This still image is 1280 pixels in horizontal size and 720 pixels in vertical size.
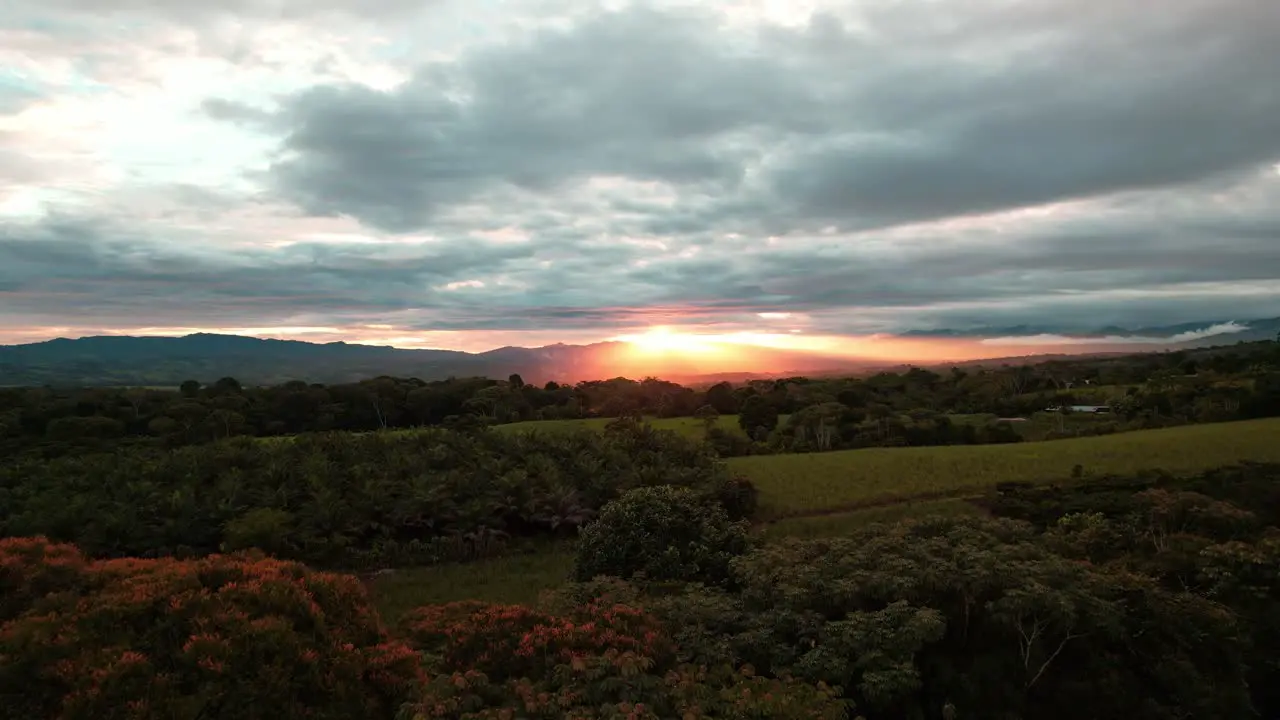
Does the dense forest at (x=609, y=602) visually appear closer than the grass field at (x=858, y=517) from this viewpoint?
Yes

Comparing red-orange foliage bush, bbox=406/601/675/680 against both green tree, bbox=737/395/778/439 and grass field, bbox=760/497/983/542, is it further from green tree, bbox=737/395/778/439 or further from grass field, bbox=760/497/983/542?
green tree, bbox=737/395/778/439

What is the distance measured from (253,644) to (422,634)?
2259 millimetres

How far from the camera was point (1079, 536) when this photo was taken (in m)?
14.6

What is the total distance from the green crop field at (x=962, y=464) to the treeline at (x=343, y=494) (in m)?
A: 3.04

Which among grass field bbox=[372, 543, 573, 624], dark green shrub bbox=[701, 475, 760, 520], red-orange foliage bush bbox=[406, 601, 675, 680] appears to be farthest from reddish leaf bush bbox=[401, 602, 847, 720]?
dark green shrub bbox=[701, 475, 760, 520]

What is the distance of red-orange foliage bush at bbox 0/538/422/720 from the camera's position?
5.99 m

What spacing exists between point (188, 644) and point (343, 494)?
16.8 m

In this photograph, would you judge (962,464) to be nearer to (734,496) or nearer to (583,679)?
(734,496)

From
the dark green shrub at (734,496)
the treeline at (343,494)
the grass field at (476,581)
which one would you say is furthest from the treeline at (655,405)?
the grass field at (476,581)

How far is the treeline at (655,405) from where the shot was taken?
43.0 metres

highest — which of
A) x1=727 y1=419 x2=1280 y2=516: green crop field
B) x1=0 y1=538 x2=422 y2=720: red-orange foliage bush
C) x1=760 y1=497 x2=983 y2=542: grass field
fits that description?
x1=0 y1=538 x2=422 y2=720: red-orange foliage bush

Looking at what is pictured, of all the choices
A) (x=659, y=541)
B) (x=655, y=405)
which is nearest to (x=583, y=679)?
Answer: (x=659, y=541)

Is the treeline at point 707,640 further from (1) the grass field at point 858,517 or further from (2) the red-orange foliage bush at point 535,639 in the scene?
(1) the grass field at point 858,517

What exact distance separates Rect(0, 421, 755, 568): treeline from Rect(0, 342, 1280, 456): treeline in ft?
46.4
